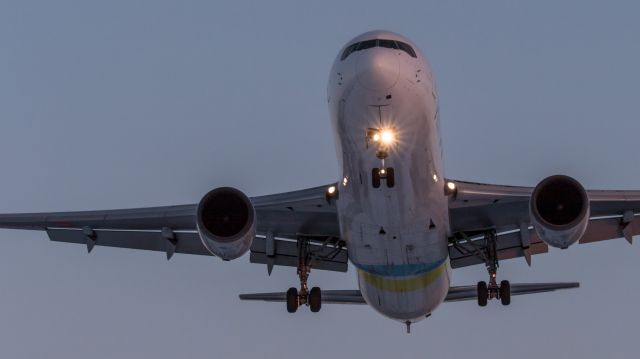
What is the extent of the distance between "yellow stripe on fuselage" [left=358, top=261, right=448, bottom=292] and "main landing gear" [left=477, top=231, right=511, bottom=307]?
1.56m

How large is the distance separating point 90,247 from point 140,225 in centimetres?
181

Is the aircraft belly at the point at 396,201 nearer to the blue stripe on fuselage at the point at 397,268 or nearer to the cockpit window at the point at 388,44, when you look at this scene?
the blue stripe on fuselage at the point at 397,268

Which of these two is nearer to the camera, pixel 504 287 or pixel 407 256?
pixel 407 256

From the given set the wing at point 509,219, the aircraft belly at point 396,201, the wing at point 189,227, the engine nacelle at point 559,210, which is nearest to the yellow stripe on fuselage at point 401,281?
the aircraft belly at point 396,201

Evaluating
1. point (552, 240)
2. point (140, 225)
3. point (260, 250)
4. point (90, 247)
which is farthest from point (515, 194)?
point (90, 247)

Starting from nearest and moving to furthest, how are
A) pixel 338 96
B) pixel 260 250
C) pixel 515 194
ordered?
pixel 338 96
pixel 515 194
pixel 260 250

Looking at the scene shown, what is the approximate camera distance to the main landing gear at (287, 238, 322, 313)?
84.8ft

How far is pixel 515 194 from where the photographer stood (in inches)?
933

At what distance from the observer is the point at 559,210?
72.7 feet

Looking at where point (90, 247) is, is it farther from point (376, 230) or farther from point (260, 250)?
point (376, 230)

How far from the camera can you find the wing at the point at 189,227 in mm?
24438

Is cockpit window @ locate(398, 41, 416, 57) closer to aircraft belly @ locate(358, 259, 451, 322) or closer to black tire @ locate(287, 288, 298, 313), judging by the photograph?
aircraft belly @ locate(358, 259, 451, 322)

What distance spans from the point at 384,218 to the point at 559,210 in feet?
12.7

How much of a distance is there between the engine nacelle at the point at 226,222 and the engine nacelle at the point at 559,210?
6.15 m
